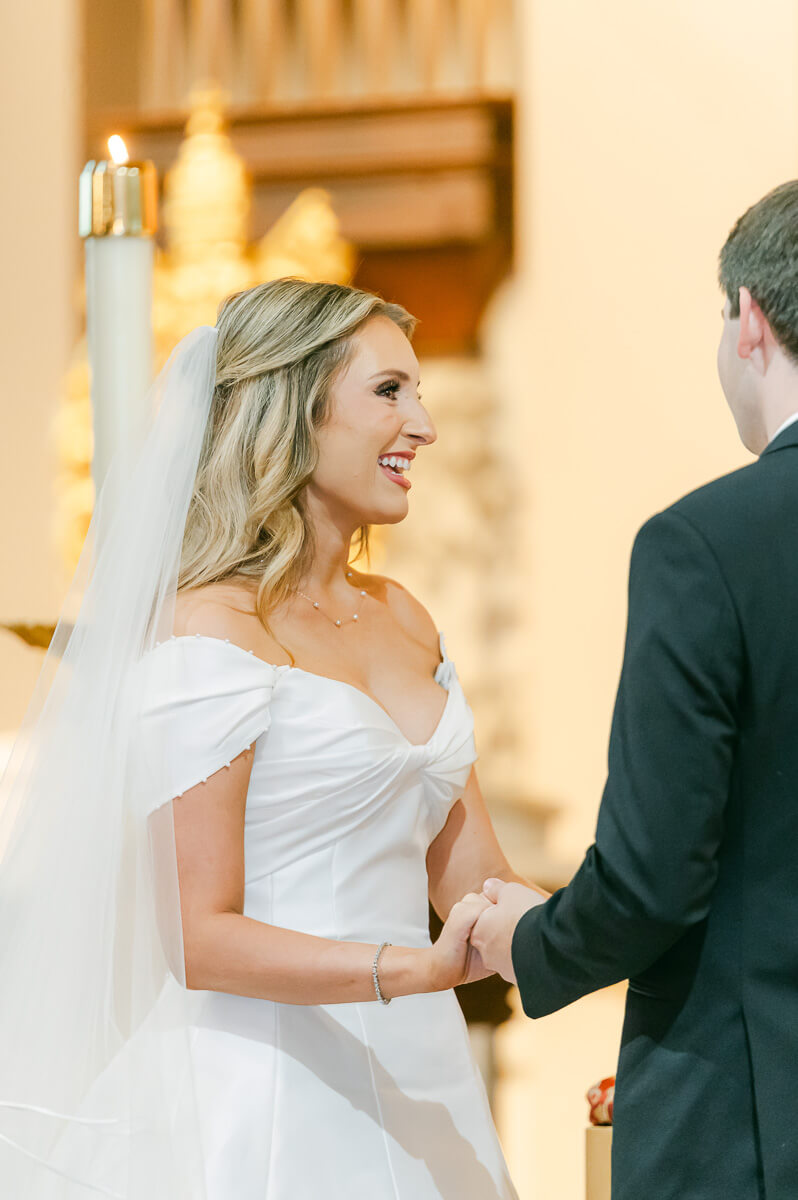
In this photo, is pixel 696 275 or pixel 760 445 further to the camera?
pixel 696 275

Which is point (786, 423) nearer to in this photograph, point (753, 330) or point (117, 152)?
point (753, 330)

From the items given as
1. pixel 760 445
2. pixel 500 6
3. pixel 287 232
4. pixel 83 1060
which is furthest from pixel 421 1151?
pixel 500 6

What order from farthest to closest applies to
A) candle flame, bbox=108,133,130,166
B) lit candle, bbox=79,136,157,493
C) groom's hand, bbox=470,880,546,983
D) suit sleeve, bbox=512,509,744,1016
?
candle flame, bbox=108,133,130,166 → lit candle, bbox=79,136,157,493 → groom's hand, bbox=470,880,546,983 → suit sleeve, bbox=512,509,744,1016

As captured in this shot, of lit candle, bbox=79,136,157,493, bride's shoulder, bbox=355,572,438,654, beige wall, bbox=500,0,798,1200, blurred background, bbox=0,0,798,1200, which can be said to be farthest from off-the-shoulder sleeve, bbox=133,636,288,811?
beige wall, bbox=500,0,798,1200

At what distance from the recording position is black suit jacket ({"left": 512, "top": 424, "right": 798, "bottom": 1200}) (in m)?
1.35

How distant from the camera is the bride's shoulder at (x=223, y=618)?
6.25 ft

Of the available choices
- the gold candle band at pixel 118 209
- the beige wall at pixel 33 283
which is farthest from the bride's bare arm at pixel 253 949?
the beige wall at pixel 33 283

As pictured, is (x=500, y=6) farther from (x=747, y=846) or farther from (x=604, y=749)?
(x=747, y=846)

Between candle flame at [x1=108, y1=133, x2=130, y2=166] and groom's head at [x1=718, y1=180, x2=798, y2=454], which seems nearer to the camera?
groom's head at [x1=718, y1=180, x2=798, y2=454]

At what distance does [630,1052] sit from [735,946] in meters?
0.18

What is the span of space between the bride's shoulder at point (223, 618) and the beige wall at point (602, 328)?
2198 millimetres

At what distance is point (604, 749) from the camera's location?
4016 millimetres

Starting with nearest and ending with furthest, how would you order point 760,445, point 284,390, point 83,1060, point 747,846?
point 747,846 < point 760,445 < point 83,1060 < point 284,390

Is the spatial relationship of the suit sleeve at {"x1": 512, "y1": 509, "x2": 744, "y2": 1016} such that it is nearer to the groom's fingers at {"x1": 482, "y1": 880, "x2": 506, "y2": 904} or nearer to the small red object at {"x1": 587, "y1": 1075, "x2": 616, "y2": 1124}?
the groom's fingers at {"x1": 482, "y1": 880, "x2": 506, "y2": 904}
